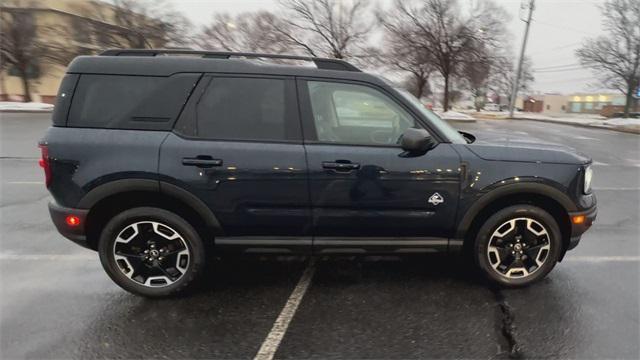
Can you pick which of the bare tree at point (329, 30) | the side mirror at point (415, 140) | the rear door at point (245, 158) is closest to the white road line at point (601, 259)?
the side mirror at point (415, 140)

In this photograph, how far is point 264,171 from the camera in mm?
3178

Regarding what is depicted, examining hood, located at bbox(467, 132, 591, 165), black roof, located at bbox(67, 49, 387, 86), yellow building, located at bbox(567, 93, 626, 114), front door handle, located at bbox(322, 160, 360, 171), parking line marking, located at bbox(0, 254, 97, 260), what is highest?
Answer: yellow building, located at bbox(567, 93, 626, 114)

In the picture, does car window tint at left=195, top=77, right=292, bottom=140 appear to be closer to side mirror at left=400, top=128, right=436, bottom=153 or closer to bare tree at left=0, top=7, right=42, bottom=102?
side mirror at left=400, top=128, right=436, bottom=153

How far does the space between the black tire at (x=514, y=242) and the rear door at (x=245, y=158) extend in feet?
4.86

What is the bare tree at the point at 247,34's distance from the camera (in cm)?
3344

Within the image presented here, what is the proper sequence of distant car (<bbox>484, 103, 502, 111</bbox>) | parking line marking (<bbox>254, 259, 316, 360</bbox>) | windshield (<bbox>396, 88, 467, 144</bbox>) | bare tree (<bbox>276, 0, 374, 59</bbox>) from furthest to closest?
distant car (<bbox>484, 103, 502, 111</bbox>)
bare tree (<bbox>276, 0, 374, 59</bbox>)
windshield (<bbox>396, 88, 467, 144</bbox>)
parking line marking (<bbox>254, 259, 316, 360</bbox>)

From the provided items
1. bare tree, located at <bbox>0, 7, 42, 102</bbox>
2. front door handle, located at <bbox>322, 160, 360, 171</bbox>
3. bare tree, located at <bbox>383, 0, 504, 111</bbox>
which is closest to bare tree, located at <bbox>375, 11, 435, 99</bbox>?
bare tree, located at <bbox>383, 0, 504, 111</bbox>

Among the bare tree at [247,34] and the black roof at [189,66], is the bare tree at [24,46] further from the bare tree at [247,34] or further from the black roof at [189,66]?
the black roof at [189,66]

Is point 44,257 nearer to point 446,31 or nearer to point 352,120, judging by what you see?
point 352,120

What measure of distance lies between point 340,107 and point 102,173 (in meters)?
1.92

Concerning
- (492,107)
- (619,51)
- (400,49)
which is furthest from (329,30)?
(492,107)

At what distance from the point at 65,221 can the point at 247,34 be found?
3676 centimetres

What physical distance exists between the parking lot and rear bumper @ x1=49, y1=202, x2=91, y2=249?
0.54 m

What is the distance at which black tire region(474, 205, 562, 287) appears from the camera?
3391 millimetres
